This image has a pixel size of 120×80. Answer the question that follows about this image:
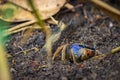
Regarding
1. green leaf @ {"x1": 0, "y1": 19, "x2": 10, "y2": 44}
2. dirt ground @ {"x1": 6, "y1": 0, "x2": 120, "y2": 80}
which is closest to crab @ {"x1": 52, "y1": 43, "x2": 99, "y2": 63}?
dirt ground @ {"x1": 6, "y1": 0, "x2": 120, "y2": 80}

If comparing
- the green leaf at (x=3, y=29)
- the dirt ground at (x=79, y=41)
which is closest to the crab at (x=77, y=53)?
the dirt ground at (x=79, y=41)

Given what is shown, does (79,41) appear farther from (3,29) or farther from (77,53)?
(3,29)

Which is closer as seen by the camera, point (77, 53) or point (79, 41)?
point (77, 53)

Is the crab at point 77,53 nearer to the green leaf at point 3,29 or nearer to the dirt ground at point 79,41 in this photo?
the dirt ground at point 79,41

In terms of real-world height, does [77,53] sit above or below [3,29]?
below

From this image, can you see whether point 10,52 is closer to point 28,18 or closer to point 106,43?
point 28,18

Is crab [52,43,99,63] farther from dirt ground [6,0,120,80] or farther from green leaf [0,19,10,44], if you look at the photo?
green leaf [0,19,10,44]

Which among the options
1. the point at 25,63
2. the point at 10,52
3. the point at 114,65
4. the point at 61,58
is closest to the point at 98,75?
the point at 114,65

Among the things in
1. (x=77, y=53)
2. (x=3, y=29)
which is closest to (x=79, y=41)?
(x=77, y=53)
